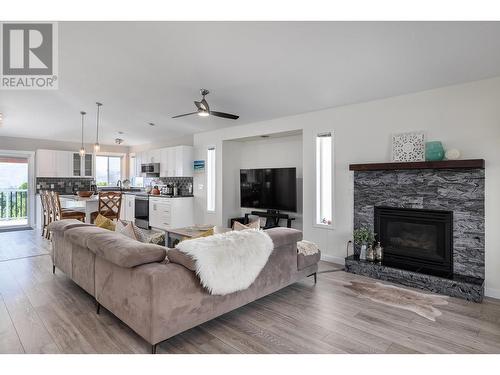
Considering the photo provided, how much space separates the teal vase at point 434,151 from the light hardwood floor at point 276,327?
165 centimetres

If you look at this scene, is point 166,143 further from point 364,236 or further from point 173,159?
point 364,236

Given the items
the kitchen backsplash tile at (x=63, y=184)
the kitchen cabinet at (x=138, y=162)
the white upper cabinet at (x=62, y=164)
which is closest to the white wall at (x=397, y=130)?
the kitchen cabinet at (x=138, y=162)

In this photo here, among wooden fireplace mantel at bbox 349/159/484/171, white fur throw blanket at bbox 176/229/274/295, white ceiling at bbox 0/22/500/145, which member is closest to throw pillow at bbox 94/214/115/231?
white fur throw blanket at bbox 176/229/274/295

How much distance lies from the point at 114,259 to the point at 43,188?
716cm

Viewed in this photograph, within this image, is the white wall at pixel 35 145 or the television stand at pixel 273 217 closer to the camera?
the television stand at pixel 273 217

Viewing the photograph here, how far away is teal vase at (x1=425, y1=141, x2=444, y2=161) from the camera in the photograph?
355 centimetres

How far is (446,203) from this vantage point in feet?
11.8

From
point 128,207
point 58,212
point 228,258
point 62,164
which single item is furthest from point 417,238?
point 62,164

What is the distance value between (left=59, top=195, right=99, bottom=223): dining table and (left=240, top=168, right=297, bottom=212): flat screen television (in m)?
3.17

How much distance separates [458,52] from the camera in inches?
116

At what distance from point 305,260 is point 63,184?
7.67 metres

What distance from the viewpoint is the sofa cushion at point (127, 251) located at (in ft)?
7.29

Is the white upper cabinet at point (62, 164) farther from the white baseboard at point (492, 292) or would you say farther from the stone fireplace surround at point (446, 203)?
the white baseboard at point (492, 292)
